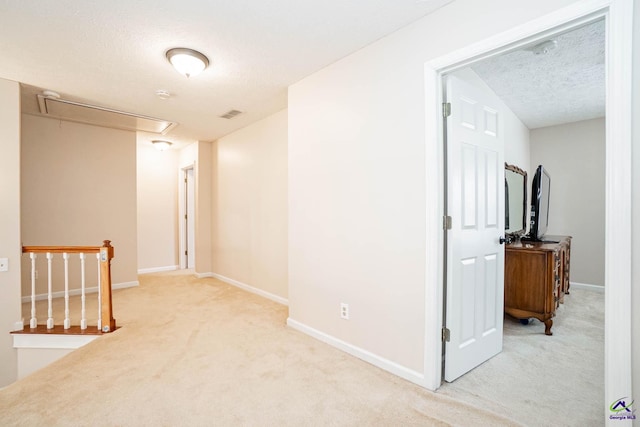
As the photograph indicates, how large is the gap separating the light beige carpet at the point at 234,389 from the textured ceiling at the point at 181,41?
2.42 meters

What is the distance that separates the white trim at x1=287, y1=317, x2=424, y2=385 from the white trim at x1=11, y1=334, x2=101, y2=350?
200 cm

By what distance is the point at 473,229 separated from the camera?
7.19 feet

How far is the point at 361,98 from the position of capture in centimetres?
240

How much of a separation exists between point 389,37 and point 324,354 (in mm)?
2474

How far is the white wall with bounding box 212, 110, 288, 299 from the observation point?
12.9 ft

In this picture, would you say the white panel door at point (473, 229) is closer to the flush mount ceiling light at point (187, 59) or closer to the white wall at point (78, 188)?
the flush mount ceiling light at point (187, 59)

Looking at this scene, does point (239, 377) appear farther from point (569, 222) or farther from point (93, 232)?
point (569, 222)

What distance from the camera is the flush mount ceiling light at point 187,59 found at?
2.38 meters

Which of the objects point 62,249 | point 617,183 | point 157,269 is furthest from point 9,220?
point 617,183

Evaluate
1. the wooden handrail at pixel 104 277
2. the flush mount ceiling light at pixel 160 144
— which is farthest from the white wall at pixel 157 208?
the wooden handrail at pixel 104 277

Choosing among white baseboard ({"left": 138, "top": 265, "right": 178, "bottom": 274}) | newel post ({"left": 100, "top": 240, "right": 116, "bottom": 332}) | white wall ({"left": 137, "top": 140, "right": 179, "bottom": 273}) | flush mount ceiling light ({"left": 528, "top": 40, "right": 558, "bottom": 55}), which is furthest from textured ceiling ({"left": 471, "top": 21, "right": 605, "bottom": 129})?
white baseboard ({"left": 138, "top": 265, "right": 178, "bottom": 274})

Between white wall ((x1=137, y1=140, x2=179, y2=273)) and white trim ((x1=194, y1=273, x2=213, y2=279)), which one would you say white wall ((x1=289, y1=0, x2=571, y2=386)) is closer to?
white trim ((x1=194, y1=273, x2=213, y2=279))

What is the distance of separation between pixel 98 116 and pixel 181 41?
8.37 feet

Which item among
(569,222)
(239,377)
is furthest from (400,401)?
(569,222)
